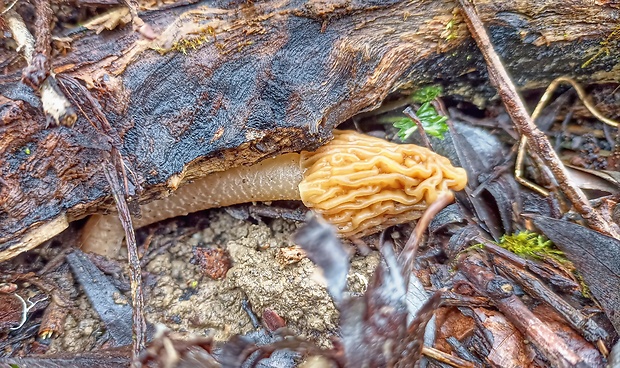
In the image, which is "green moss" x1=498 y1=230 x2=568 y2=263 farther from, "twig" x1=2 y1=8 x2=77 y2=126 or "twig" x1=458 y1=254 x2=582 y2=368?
"twig" x1=2 y1=8 x2=77 y2=126

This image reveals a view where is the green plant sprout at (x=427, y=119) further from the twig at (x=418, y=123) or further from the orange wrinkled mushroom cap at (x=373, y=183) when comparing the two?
the orange wrinkled mushroom cap at (x=373, y=183)

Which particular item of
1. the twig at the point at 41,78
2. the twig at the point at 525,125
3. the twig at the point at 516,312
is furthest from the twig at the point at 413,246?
the twig at the point at 41,78

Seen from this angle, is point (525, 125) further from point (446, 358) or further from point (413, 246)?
point (446, 358)

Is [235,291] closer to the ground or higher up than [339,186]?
closer to the ground

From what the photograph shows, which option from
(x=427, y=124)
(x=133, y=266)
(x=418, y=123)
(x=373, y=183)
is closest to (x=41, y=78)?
(x=133, y=266)

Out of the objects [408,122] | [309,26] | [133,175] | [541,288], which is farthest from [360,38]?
[541,288]

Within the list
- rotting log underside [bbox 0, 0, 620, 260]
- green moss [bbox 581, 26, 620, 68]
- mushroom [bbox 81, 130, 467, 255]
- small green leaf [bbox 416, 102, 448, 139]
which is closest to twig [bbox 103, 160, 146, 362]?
rotting log underside [bbox 0, 0, 620, 260]

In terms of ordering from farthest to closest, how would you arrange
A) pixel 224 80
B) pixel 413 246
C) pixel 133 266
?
1. pixel 224 80
2. pixel 133 266
3. pixel 413 246
